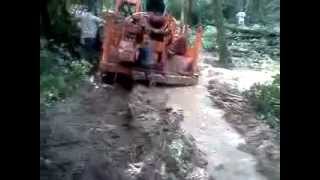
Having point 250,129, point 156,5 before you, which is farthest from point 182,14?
point 250,129

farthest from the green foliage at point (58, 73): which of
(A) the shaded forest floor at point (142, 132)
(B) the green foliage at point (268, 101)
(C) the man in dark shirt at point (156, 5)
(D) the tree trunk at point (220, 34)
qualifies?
(B) the green foliage at point (268, 101)

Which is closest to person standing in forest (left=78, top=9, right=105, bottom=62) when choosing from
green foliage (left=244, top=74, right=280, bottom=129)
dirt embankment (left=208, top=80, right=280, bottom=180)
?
dirt embankment (left=208, top=80, right=280, bottom=180)

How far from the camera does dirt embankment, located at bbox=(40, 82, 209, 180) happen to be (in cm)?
161

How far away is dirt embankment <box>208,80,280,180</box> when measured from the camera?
61.7 inches

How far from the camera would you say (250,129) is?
1.58 meters

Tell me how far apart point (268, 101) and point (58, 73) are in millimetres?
594

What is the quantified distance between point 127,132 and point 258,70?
1.32 feet

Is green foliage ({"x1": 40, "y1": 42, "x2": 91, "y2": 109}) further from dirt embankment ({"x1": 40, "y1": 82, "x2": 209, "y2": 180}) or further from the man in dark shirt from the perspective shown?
the man in dark shirt

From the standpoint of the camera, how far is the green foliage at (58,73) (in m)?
1.65

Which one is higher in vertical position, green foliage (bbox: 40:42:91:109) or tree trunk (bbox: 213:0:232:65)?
tree trunk (bbox: 213:0:232:65)

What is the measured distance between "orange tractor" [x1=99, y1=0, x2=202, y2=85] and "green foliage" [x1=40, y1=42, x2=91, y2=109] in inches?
2.7

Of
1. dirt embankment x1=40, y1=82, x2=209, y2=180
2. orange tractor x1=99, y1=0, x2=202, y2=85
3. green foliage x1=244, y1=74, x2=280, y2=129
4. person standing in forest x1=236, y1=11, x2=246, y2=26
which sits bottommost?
dirt embankment x1=40, y1=82, x2=209, y2=180

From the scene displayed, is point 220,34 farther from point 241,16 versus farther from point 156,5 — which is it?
point 156,5
